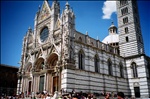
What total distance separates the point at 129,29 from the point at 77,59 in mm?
15587

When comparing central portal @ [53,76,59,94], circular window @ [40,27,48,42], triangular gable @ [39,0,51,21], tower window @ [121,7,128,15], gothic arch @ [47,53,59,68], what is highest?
tower window @ [121,7,128,15]

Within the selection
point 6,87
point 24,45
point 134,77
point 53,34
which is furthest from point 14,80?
point 134,77

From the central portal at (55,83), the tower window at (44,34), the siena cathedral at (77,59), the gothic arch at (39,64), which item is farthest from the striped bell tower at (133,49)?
the gothic arch at (39,64)

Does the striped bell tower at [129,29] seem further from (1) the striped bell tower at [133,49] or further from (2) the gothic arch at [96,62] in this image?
(2) the gothic arch at [96,62]

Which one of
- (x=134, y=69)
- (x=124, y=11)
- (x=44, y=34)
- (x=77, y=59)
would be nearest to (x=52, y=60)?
(x=77, y=59)

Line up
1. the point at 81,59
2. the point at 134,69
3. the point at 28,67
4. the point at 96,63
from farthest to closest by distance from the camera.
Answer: the point at 134,69 → the point at 28,67 → the point at 96,63 → the point at 81,59

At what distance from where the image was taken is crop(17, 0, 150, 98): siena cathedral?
2114 cm

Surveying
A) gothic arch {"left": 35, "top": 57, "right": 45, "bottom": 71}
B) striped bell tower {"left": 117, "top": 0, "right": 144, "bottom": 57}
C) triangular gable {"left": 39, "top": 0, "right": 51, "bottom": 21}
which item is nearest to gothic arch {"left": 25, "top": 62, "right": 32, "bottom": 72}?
gothic arch {"left": 35, "top": 57, "right": 45, "bottom": 71}

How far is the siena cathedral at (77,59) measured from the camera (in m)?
21.1

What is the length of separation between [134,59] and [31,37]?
19.2 metres

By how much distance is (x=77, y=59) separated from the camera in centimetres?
2175

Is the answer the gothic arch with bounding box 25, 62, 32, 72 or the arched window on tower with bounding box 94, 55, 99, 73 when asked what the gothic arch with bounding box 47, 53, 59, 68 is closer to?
the gothic arch with bounding box 25, 62, 32, 72

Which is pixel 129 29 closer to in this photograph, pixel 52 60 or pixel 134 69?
pixel 134 69

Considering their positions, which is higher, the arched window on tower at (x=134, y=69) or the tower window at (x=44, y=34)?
the tower window at (x=44, y=34)
